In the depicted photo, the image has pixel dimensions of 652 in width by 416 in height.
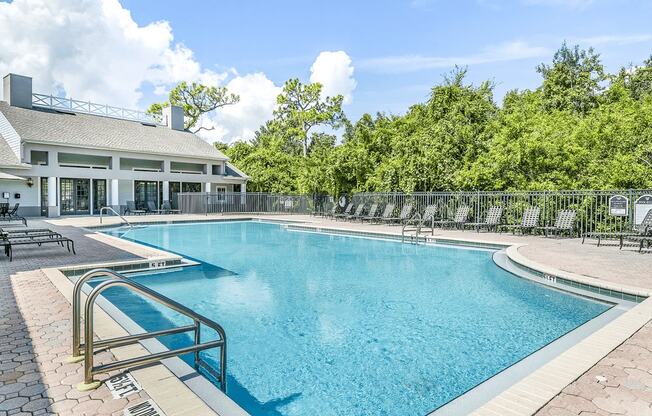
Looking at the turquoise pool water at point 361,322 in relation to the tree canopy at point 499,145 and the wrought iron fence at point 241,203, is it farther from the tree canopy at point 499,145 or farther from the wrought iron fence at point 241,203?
the wrought iron fence at point 241,203

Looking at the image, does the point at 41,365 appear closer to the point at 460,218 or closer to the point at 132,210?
the point at 460,218

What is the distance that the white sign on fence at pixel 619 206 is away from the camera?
442 inches

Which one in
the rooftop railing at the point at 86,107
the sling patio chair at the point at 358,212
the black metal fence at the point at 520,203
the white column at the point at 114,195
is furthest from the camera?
the rooftop railing at the point at 86,107

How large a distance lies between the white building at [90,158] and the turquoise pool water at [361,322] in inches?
678

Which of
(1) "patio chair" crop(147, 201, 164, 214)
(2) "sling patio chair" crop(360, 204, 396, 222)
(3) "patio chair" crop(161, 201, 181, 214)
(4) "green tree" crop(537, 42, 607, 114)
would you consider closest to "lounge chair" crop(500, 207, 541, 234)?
(2) "sling patio chair" crop(360, 204, 396, 222)

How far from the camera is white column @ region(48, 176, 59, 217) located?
22.5 meters

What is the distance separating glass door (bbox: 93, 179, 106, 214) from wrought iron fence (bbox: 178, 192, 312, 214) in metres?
4.77

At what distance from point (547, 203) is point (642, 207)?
3603mm

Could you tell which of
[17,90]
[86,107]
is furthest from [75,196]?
[86,107]

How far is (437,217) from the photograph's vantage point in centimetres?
1736

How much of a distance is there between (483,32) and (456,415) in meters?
17.7

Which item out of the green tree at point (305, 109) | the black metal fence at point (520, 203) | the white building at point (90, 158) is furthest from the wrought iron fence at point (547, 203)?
the green tree at point (305, 109)

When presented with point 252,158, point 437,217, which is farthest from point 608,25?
point 252,158

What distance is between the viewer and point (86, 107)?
93.7 feet
